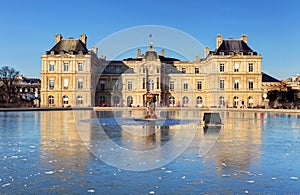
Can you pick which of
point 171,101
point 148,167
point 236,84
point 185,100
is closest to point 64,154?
point 148,167

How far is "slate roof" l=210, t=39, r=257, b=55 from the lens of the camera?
66000 millimetres

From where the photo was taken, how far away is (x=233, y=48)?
66125mm

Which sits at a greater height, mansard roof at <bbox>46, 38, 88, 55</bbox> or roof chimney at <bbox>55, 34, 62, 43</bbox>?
roof chimney at <bbox>55, 34, 62, 43</bbox>

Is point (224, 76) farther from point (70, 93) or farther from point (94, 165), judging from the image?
point (94, 165)

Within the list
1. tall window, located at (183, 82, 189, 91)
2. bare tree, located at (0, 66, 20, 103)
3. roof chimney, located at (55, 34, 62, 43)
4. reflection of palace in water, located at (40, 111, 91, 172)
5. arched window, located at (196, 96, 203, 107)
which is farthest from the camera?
tall window, located at (183, 82, 189, 91)

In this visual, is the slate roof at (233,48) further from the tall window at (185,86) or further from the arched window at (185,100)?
the arched window at (185,100)

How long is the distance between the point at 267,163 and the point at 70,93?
2277 inches

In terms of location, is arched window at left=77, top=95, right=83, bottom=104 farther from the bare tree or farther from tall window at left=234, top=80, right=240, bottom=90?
tall window at left=234, top=80, right=240, bottom=90

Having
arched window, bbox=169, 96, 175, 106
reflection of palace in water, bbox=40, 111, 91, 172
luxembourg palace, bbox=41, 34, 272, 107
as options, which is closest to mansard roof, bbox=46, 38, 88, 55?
luxembourg palace, bbox=41, 34, 272, 107

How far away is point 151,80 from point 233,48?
15.6 m

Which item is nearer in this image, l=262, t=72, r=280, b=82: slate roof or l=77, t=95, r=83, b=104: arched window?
l=77, t=95, r=83, b=104: arched window

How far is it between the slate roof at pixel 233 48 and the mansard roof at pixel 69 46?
23988 mm

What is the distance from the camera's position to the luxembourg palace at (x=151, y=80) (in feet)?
212

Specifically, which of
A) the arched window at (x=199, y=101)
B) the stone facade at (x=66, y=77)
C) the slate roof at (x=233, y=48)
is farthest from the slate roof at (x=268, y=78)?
the stone facade at (x=66, y=77)
